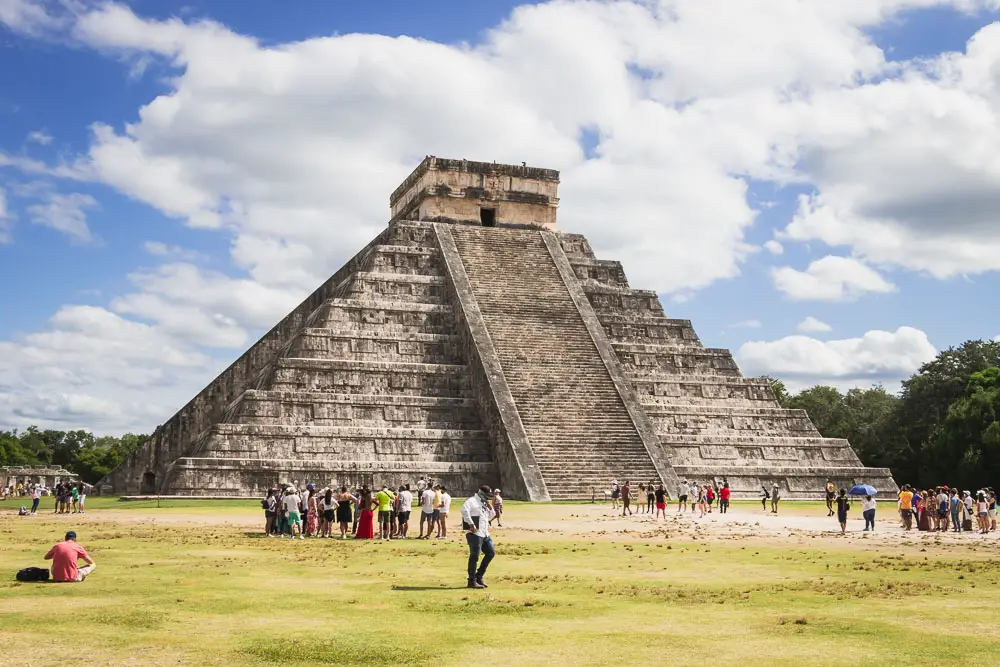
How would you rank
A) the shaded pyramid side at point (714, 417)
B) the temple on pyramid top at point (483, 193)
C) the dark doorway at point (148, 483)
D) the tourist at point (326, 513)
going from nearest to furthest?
1. the tourist at point (326, 513)
2. the shaded pyramid side at point (714, 417)
3. the dark doorway at point (148, 483)
4. the temple on pyramid top at point (483, 193)

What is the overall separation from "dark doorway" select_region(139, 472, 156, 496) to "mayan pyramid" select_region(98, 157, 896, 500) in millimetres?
56

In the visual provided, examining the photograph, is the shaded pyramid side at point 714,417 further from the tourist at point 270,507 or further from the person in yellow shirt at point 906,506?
the tourist at point 270,507

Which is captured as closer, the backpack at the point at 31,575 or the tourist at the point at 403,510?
the backpack at the point at 31,575

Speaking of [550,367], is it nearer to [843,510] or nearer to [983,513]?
[843,510]

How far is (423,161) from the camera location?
123 feet

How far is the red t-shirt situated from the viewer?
11.3 metres

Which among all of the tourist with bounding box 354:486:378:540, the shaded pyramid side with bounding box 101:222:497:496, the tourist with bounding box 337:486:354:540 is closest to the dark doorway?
the shaded pyramid side with bounding box 101:222:497:496

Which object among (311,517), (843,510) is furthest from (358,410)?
(843,510)

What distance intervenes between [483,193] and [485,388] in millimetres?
10282

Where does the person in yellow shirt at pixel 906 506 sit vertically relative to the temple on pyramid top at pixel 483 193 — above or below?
below

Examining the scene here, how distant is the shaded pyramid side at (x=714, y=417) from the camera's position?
3008cm

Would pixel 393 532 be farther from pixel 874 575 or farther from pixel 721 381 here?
pixel 721 381

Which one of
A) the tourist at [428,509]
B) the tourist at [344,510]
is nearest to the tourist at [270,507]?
the tourist at [344,510]

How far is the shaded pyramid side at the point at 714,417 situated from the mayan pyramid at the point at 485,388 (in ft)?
0.20
